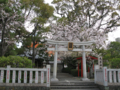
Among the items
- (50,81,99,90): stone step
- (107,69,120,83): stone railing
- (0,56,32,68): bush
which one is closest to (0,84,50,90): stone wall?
(50,81,99,90): stone step

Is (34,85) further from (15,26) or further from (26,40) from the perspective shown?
(26,40)

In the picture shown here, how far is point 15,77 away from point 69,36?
9.30 metres

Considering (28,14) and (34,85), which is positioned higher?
(28,14)

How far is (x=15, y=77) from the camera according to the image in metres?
7.55

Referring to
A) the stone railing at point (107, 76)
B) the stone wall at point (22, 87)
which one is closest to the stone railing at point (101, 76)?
the stone railing at point (107, 76)

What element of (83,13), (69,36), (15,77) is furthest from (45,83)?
(83,13)

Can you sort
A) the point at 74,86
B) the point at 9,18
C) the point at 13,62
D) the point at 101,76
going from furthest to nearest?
the point at 9,18, the point at 74,86, the point at 101,76, the point at 13,62

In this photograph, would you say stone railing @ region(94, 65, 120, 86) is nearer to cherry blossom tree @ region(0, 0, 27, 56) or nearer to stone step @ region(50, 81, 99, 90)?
stone step @ region(50, 81, 99, 90)

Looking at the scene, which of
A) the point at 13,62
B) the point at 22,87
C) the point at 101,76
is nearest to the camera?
the point at 22,87

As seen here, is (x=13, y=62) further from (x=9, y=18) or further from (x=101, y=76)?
(x=9, y=18)

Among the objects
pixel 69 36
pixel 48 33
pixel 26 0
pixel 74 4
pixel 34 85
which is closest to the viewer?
pixel 34 85

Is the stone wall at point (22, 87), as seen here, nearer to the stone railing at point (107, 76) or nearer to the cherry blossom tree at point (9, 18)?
the stone railing at point (107, 76)

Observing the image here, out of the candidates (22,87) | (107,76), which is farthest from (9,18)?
(107,76)

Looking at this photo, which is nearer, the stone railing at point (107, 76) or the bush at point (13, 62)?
the stone railing at point (107, 76)
